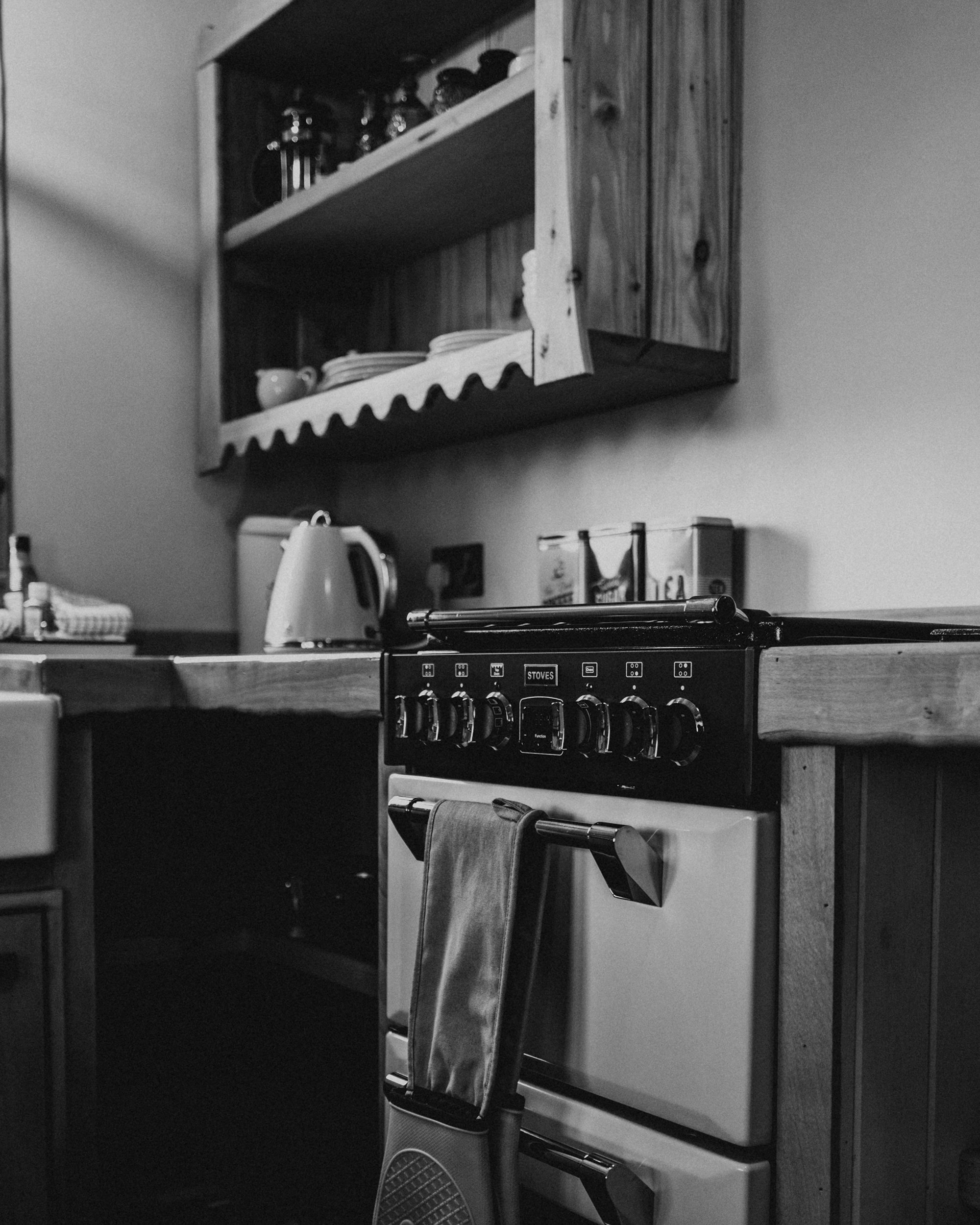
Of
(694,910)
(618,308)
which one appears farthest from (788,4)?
(694,910)

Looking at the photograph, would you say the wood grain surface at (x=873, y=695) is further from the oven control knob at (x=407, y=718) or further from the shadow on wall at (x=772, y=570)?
the shadow on wall at (x=772, y=570)

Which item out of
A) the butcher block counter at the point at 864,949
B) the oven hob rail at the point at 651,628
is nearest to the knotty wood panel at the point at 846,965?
the butcher block counter at the point at 864,949

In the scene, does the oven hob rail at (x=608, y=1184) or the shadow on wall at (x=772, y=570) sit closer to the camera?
the oven hob rail at (x=608, y=1184)

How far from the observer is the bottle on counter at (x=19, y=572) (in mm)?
2178

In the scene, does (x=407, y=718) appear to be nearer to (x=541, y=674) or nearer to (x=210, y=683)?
(x=541, y=674)

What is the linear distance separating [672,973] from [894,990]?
0.58 feet

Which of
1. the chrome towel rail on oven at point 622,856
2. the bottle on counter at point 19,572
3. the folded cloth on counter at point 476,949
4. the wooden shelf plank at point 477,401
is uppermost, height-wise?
the wooden shelf plank at point 477,401

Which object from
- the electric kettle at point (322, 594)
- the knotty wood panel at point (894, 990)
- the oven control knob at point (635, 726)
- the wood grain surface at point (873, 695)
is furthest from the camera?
the electric kettle at point (322, 594)

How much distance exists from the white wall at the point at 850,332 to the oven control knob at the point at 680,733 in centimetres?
57

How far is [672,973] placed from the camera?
105cm

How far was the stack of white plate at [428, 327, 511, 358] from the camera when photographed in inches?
72.4

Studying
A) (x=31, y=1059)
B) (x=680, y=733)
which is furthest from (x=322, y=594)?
(x=680, y=733)

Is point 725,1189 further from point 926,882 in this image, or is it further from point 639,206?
point 639,206

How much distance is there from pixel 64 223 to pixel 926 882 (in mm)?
1999
